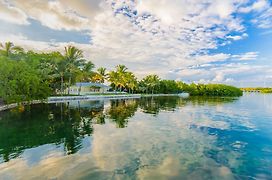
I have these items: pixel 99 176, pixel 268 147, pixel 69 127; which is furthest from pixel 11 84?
pixel 268 147

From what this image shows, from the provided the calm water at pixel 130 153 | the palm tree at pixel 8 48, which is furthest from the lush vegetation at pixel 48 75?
the calm water at pixel 130 153

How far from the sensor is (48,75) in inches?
1703

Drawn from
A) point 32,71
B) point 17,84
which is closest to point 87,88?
point 32,71

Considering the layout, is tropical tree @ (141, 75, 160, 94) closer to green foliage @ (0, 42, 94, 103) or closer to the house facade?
the house facade

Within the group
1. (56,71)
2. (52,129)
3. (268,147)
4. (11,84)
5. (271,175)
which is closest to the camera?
(271,175)

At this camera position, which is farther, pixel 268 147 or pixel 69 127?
pixel 69 127

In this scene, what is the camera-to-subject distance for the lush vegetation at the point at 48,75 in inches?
1025

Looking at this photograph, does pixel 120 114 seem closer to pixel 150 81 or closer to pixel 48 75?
pixel 48 75

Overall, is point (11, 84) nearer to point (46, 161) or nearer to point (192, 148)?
point (46, 161)

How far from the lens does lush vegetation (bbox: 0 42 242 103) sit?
26.0 metres

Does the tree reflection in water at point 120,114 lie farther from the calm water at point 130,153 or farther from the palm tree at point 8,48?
the palm tree at point 8,48

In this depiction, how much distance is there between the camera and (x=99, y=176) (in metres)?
7.99

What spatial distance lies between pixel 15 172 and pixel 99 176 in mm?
3192

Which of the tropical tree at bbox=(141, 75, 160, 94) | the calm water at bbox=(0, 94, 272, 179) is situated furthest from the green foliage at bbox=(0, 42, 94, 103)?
the tropical tree at bbox=(141, 75, 160, 94)
